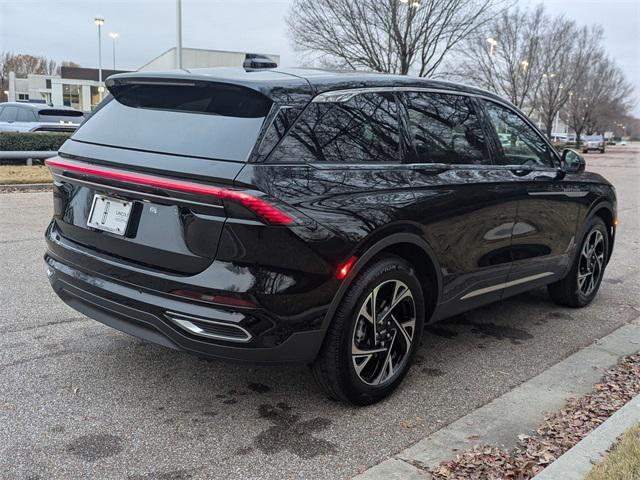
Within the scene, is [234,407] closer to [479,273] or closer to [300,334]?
[300,334]

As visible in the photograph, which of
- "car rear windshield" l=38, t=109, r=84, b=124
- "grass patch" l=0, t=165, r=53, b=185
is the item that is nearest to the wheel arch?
"grass patch" l=0, t=165, r=53, b=185

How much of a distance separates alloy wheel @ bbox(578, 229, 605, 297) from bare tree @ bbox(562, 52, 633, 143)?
50.2 metres

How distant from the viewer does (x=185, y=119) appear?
10.1 feet

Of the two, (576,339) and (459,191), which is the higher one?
(459,191)

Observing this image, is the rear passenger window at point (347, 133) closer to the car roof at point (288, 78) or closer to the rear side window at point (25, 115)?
the car roof at point (288, 78)

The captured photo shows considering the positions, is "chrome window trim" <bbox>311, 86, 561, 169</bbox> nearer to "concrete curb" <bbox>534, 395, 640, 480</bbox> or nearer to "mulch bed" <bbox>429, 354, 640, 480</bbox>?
"mulch bed" <bbox>429, 354, 640, 480</bbox>

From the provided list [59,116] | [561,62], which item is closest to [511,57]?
[561,62]

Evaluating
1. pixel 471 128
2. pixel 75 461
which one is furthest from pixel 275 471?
pixel 471 128

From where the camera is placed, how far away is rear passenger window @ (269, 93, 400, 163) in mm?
3006

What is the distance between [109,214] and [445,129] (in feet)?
6.86

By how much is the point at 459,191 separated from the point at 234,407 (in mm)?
1831

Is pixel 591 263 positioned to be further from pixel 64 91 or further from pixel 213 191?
pixel 64 91

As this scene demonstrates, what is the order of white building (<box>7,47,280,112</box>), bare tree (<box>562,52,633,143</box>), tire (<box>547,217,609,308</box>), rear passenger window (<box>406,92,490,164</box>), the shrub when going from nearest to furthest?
rear passenger window (<box>406,92,490,164</box>)
tire (<box>547,217,609,308</box>)
the shrub
bare tree (<box>562,52,633,143</box>)
white building (<box>7,47,280,112</box>)

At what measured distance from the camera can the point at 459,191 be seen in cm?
377
